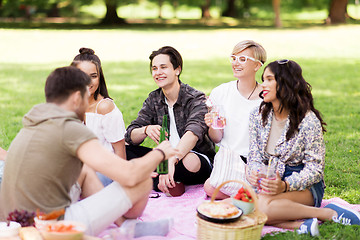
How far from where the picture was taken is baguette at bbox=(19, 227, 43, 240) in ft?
10.6

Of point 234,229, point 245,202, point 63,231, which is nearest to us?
point 63,231

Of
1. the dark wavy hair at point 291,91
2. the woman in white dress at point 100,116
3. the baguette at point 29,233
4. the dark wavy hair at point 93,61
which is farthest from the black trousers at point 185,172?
the baguette at point 29,233

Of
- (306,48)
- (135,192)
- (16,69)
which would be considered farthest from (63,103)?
(306,48)

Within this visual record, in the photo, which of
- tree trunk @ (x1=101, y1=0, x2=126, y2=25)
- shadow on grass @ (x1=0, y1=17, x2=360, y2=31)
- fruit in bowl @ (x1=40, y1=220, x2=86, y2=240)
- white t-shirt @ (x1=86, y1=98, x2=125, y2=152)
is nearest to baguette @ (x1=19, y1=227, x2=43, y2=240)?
fruit in bowl @ (x1=40, y1=220, x2=86, y2=240)

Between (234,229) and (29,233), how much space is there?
4.66 feet

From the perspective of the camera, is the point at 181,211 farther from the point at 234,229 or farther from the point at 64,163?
the point at 64,163

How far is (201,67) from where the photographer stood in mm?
15555

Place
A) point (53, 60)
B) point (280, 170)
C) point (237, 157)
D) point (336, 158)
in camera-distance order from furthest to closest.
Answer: point (53, 60), point (336, 158), point (237, 157), point (280, 170)

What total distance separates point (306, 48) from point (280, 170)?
17.1m

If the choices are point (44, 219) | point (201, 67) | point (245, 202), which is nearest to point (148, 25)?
point (201, 67)

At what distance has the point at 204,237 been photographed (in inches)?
148

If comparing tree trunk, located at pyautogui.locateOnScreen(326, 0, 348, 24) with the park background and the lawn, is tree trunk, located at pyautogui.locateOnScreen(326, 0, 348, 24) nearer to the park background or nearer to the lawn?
the park background

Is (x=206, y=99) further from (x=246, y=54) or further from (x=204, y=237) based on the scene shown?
(x=204, y=237)

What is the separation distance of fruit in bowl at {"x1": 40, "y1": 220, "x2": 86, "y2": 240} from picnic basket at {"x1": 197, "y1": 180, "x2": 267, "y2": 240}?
96 cm
